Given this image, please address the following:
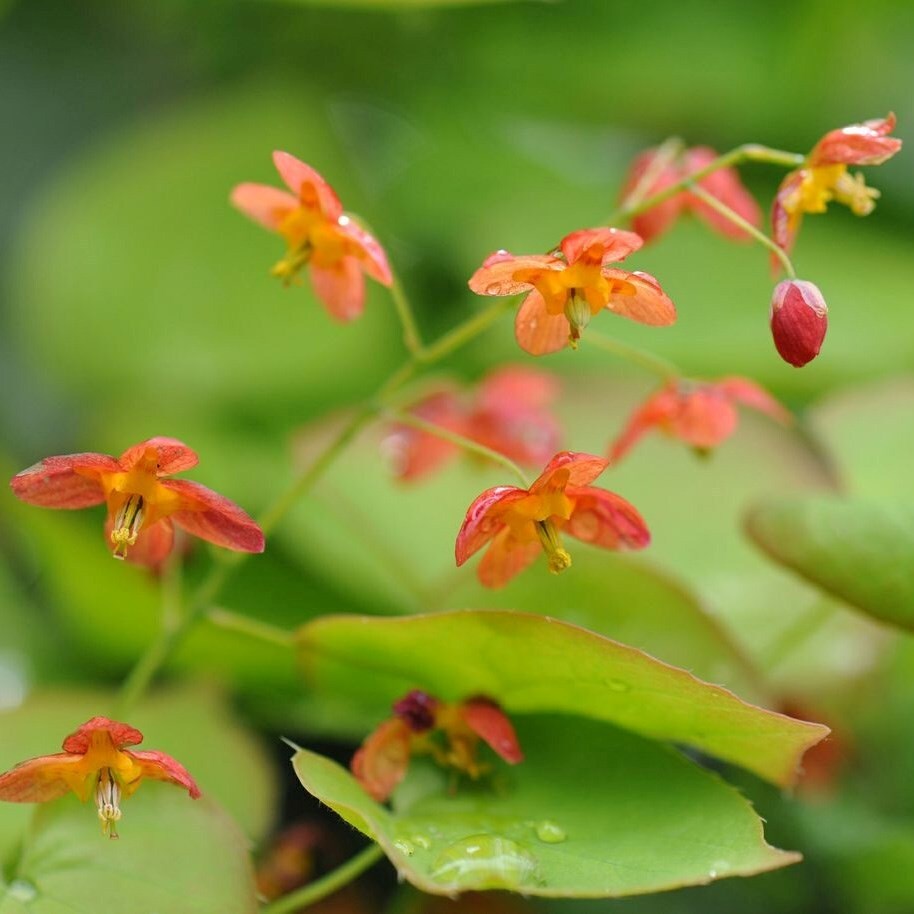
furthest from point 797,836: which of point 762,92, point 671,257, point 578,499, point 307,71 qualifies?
point 307,71

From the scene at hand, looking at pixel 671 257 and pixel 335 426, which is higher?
pixel 335 426

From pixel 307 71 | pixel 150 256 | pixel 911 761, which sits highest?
pixel 307 71

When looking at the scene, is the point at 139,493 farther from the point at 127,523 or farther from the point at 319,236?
the point at 319,236

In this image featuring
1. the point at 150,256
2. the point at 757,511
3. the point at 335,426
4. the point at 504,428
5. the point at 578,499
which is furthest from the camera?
the point at 150,256

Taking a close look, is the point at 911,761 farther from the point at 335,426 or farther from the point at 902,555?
the point at 335,426

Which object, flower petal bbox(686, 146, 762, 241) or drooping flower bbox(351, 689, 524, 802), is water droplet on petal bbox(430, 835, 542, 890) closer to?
drooping flower bbox(351, 689, 524, 802)

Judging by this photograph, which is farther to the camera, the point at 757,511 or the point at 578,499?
the point at 757,511

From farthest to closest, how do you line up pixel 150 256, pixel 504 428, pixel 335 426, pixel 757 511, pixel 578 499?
pixel 150 256 < pixel 335 426 < pixel 504 428 < pixel 757 511 < pixel 578 499

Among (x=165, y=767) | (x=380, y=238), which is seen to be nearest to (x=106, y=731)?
(x=165, y=767)
